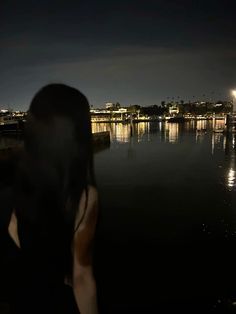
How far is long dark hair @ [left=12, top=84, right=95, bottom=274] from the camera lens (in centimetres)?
134

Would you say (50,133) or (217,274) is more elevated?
(50,133)

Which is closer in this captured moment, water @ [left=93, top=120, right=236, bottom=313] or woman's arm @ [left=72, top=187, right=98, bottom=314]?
woman's arm @ [left=72, top=187, right=98, bottom=314]

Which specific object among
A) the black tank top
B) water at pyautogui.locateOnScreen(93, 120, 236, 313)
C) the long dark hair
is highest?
the long dark hair

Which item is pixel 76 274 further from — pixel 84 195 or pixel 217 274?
pixel 217 274

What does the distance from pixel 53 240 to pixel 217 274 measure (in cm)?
582

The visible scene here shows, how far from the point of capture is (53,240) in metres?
1.38

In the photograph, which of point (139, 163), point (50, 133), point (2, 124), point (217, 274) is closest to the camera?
point (50, 133)

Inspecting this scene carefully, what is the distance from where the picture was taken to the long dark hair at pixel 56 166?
4.41ft

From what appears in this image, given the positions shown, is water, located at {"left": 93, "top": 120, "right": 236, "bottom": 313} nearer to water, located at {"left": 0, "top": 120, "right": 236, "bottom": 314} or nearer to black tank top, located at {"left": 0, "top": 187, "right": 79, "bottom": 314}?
water, located at {"left": 0, "top": 120, "right": 236, "bottom": 314}

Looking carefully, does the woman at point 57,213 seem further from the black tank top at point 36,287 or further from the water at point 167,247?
the water at point 167,247

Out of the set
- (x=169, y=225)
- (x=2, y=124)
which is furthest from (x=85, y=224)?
(x=2, y=124)

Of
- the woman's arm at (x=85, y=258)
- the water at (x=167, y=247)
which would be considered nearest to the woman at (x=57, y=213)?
the woman's arm at (x=85, y=258)

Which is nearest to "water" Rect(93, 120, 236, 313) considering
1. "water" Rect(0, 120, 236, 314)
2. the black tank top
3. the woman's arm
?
"water" Rect(0, 120, 236, 314)

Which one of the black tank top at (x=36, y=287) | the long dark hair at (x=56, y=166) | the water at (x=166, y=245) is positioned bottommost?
the water at (x=166, y=245)
